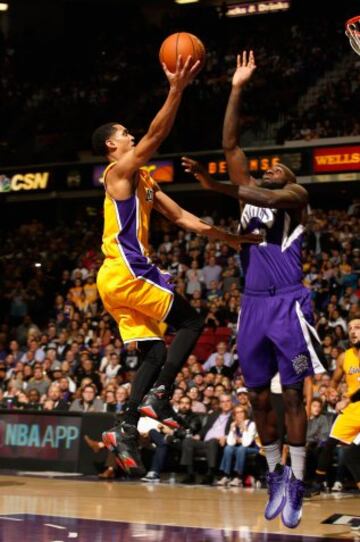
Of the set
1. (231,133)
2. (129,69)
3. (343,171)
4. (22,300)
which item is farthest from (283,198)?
(129,69)

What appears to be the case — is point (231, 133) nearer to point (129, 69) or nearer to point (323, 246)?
point (323, 246)

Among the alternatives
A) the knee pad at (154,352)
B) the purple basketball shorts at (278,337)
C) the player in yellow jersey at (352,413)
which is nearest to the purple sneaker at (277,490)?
the purple basketball shorts at (278,337)

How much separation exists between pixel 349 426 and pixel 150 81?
17057mm

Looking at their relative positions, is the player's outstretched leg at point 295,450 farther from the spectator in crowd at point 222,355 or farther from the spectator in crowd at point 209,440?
the spectator in crowd at point 222,355

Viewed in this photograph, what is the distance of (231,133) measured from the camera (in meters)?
7.39

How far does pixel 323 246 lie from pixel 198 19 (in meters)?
11.7

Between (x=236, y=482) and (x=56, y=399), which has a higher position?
(x=56, y=399)

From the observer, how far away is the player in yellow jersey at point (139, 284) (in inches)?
266

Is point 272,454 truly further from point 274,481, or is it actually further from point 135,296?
point 135,296

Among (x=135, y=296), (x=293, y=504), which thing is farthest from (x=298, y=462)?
(x=135, y=296)

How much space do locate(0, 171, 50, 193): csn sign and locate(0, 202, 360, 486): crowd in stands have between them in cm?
129

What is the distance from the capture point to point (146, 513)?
966 cm

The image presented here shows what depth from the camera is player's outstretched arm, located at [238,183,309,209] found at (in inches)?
281

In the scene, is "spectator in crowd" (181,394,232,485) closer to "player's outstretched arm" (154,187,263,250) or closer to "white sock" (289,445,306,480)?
"white sock" (289,445,306,480)
